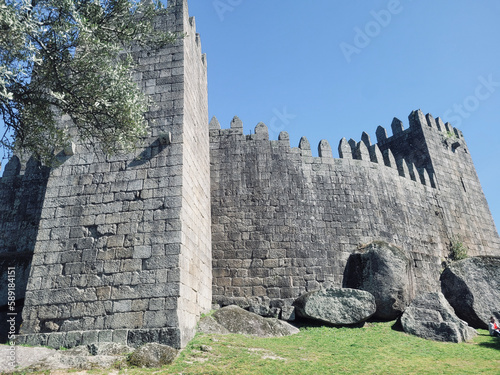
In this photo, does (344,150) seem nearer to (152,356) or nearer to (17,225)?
(152,356)

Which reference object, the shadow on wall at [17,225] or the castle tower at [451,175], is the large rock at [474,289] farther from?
the shadow on wall at [17,225]

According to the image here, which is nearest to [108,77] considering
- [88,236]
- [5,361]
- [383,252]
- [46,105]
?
[46,105]

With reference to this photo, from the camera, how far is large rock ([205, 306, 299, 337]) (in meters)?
9.65

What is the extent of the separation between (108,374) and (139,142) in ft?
17.6

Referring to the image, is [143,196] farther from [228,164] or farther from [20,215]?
[20,215]

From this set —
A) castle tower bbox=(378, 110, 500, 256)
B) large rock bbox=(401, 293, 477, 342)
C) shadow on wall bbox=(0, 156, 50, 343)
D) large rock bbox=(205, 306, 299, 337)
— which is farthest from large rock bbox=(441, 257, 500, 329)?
shadow on wall bbox=(0, 156, 50, 343)

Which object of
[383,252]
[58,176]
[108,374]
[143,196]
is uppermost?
[58,176]

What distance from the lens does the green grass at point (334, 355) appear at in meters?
7.20

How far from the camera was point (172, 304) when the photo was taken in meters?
8.08

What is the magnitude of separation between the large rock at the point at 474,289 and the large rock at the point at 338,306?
3.09 m

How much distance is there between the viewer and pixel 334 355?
8.57m

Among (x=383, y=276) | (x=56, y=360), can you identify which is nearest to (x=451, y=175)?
(x=383, y=276)

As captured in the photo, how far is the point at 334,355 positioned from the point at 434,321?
13.3 ft

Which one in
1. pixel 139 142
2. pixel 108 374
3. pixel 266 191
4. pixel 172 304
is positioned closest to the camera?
pixel 108 374
